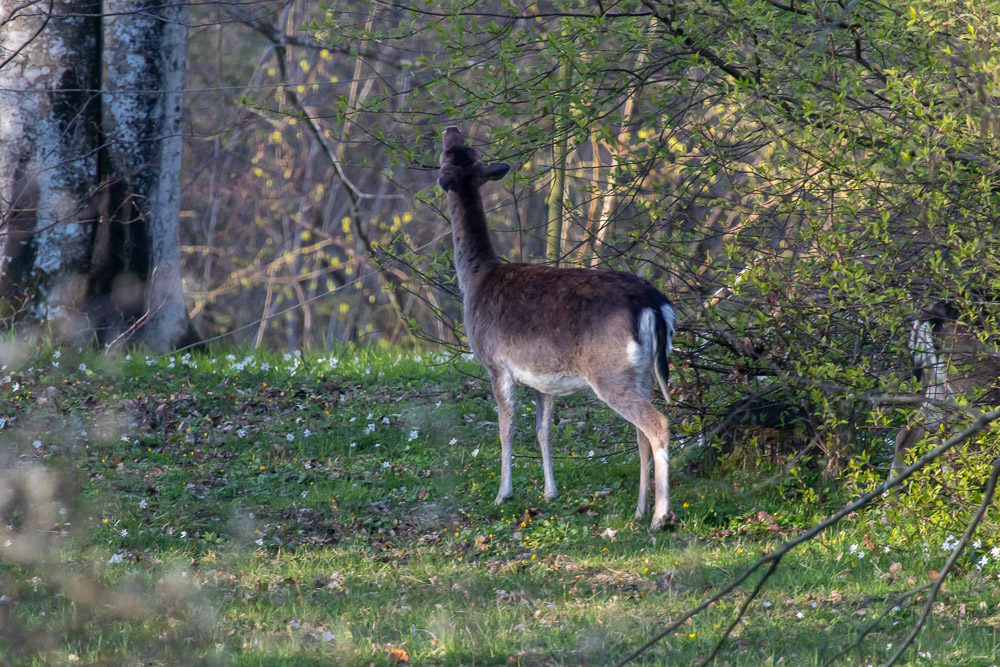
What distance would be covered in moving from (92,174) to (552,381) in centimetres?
713

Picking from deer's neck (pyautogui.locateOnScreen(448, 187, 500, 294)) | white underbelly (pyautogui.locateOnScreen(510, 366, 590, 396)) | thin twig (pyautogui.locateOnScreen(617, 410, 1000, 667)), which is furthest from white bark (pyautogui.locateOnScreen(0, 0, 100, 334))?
thin twig (pyautogui.locateOnScreen(617, 410, 1000, 667))

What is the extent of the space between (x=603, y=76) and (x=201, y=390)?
202 inches

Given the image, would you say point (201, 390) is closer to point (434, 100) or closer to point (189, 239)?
point (434, 100)

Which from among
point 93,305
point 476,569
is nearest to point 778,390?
point 476,569

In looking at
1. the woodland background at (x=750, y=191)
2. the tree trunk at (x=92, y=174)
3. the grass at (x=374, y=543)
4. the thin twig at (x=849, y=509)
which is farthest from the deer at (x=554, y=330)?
the tree trunk at (x=92, y=174)

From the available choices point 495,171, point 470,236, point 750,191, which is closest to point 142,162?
point 470,236

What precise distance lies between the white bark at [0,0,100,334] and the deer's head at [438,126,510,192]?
17.0ft

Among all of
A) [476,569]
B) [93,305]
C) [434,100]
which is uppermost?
[434,100]

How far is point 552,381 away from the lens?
7.39 meters

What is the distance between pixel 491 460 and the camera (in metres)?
8.77

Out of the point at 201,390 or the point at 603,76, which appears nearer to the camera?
the point at 603,76

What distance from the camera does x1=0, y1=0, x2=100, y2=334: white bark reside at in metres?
11.6

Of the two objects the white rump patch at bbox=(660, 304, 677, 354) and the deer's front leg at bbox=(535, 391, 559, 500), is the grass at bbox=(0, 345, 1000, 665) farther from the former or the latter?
the white rump patch at bbox=(660, 304, 677, 354)

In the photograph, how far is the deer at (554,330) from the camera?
686 cm
